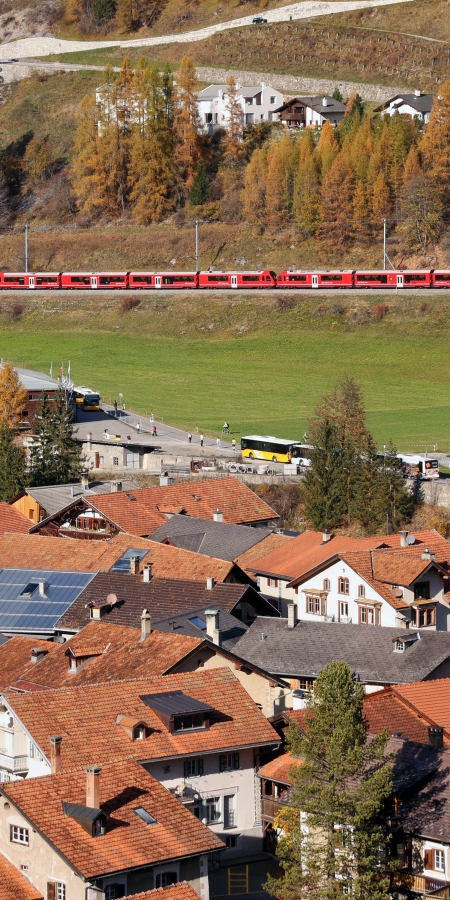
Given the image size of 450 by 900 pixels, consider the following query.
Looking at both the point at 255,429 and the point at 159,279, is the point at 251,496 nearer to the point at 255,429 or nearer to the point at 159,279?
the point at 255,429

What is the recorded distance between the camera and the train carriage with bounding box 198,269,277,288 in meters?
112

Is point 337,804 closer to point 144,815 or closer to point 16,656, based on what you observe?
point 144,815

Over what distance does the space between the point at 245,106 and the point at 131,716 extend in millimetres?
117279

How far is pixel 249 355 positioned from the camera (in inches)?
4035

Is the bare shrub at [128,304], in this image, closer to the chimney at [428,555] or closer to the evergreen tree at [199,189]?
the evergreen tree at [199,189]

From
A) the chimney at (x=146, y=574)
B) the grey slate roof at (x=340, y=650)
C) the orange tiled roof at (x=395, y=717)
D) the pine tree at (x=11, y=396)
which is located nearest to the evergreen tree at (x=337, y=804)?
the orange tiled roof at (x=395, y=717)

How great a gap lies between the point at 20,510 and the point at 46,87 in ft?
349

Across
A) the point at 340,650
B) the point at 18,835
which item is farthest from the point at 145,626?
the point at 18,835

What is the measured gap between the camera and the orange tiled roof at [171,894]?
27.1m

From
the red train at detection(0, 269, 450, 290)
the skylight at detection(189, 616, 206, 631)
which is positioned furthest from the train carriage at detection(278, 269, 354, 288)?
the skylight at detection(189, 616, 206, 631)

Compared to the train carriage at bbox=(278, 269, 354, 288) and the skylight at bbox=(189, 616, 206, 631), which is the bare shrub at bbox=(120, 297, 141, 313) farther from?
the skylight at bbox=(189, 616, 206, 631)

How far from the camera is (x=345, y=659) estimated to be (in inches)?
1694

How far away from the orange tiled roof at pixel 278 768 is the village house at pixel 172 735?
1.17 feet

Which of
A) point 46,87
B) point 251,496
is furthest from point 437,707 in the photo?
point 46,87
